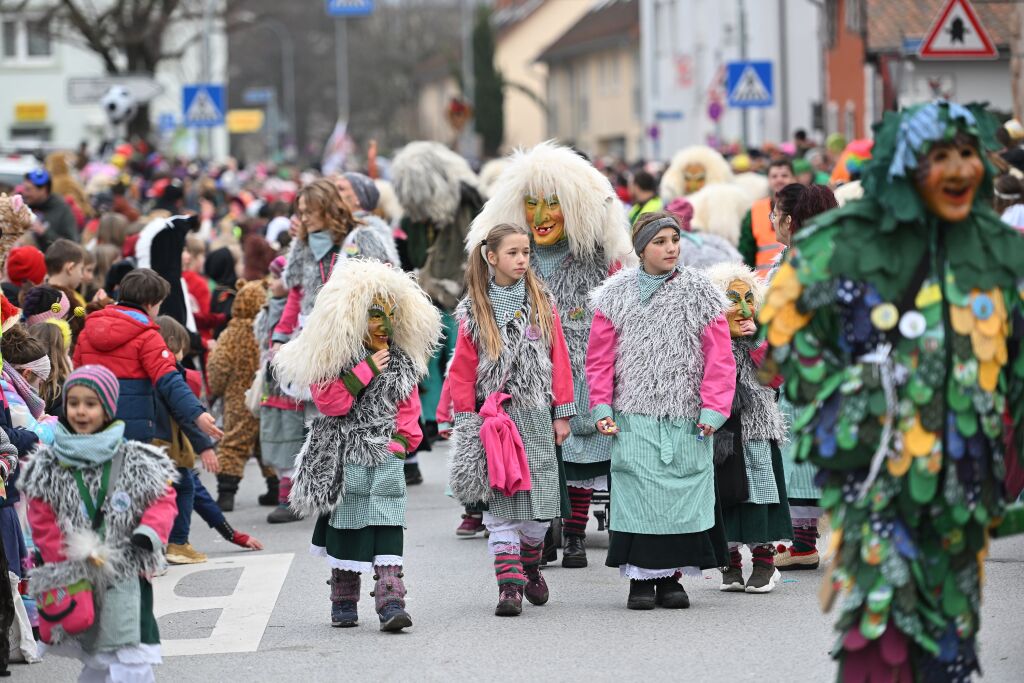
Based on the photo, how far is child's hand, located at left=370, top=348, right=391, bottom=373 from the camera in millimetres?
8008

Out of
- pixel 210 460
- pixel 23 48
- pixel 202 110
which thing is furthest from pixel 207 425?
pixel 23 48

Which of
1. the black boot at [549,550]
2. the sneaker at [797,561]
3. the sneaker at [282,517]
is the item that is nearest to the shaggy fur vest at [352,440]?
the black boot at [549,550]

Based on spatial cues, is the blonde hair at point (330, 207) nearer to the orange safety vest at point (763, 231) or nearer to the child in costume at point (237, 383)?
the child in costume at point (237, 383)

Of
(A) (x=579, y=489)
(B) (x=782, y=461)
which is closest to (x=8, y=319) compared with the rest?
(A) (x=579, y=489)

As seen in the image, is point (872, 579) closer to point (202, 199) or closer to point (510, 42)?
point (202, 199)

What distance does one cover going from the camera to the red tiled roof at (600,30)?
61987 millimetres

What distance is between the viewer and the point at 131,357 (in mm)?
8898

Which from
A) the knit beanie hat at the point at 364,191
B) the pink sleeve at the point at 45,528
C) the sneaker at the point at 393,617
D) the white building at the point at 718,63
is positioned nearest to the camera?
the pink sleeve at the point at 45,528

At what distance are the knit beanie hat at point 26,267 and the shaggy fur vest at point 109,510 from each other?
407 centimetres

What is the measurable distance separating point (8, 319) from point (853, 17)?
30.3m

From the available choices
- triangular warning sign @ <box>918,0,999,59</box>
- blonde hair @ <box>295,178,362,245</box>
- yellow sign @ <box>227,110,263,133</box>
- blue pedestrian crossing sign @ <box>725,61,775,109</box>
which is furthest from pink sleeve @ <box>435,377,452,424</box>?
yellow sign @ <box>227,110,263,133</box>

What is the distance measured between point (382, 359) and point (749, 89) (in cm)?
1770

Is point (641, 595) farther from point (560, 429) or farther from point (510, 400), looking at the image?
point (510, 400)

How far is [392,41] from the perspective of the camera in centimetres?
9462
